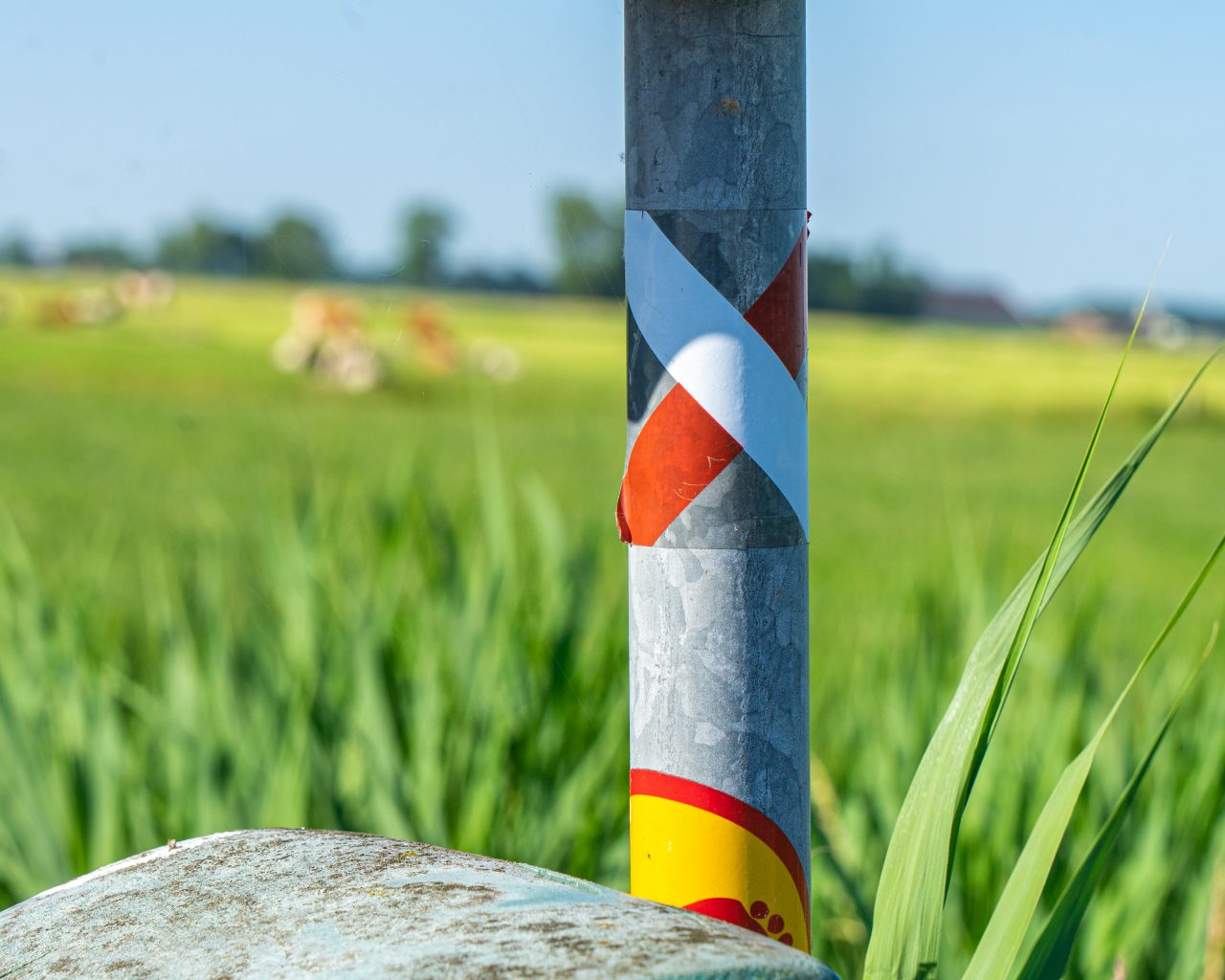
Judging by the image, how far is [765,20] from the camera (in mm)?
417

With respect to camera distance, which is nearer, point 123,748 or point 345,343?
point 123,748

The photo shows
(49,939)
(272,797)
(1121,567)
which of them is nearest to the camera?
(49,939)

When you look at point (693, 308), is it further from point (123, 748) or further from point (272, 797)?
point (123, 748)

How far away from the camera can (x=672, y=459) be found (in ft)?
1.39

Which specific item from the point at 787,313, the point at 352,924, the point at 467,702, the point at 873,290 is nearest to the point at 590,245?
the point at 787,313

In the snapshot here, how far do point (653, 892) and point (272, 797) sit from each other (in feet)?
2.26

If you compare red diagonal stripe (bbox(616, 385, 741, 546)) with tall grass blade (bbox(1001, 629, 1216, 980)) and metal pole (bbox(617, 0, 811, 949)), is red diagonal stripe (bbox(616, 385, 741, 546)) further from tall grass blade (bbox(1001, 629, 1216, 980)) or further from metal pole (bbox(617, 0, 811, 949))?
tall grass blade (bbox(1001, 629, 1216, 980))

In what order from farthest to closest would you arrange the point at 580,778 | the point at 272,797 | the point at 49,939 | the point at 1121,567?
1. the point at 1121,567
2. the point at 580,778
3. the point at 272,797
4. the point at 49,939

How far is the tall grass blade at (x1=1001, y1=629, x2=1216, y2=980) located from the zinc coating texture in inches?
5.7

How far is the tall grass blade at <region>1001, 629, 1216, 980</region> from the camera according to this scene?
0.43 m

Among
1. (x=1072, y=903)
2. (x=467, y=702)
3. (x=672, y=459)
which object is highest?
(x=672, y=459)

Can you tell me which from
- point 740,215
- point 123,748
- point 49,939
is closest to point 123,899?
point 49,939

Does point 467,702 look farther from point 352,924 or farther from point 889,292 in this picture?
point 889,292

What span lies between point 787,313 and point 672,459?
7 cm
